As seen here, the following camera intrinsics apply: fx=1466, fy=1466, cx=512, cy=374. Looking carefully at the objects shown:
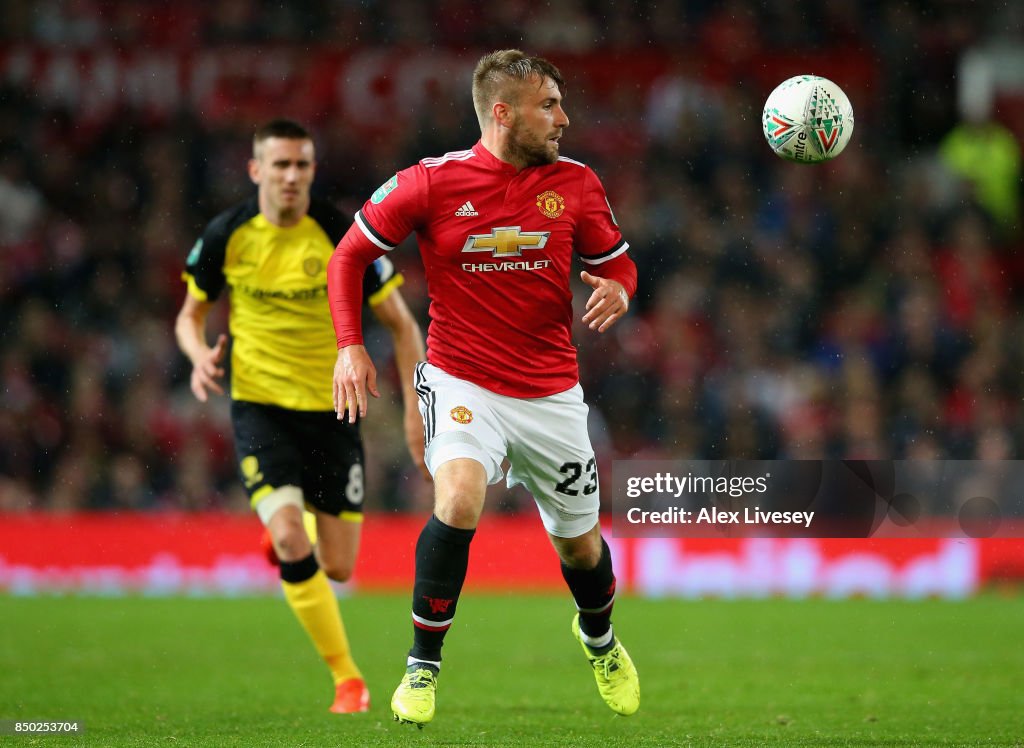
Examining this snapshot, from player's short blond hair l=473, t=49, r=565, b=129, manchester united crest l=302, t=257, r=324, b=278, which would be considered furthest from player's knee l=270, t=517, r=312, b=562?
player's short blond hair l=473, t=49, r=565, b=129

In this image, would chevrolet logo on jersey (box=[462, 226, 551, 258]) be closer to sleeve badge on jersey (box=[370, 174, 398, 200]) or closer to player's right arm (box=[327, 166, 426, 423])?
player's right arm (box=[327, 166, 426, 423])

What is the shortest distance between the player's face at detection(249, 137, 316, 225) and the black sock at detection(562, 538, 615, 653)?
249 centimetres

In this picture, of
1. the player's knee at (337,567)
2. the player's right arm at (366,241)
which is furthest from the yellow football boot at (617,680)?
the player's knee at (337,567)

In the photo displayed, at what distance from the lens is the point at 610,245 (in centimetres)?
618

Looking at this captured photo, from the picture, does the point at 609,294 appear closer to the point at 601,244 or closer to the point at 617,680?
the point at 601,244

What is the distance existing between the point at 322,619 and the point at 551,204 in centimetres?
252

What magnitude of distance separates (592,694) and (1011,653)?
3264mm

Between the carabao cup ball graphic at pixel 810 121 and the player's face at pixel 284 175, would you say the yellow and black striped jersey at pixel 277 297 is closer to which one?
the player's face at pixel 284 175

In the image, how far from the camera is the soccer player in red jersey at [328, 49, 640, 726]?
5.86m

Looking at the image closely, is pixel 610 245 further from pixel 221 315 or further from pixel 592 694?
pixel 221 315

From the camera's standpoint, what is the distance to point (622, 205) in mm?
16641

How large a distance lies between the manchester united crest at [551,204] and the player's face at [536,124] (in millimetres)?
156

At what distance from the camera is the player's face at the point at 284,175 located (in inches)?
295

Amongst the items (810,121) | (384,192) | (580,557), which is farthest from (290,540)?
(810,121)
